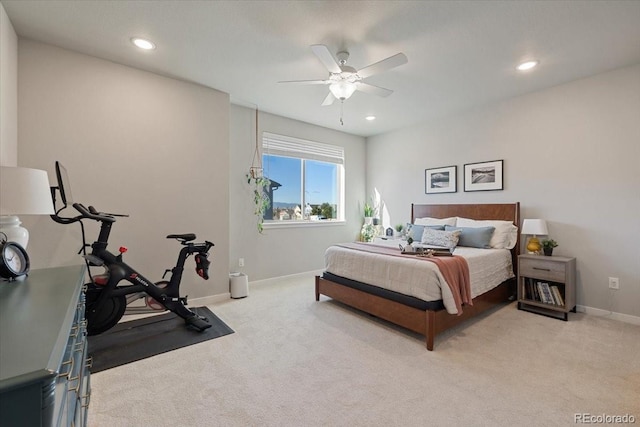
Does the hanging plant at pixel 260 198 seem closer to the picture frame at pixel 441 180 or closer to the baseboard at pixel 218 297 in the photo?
the baseboard at pixel 218 297

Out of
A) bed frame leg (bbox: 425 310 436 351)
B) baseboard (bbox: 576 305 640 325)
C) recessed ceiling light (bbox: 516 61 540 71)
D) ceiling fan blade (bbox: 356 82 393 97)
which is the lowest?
baseboard (bbox: 576 305 640 325)

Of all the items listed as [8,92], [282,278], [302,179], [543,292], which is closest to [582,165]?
[543,292]

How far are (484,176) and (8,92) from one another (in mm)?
5186

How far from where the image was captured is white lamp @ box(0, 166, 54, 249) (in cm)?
154

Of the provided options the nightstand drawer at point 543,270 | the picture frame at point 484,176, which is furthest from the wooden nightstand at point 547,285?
the picture frame at point 484,176

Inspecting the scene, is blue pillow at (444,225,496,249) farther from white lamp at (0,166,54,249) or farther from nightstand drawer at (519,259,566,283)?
white lamp at (0,166,54,249)

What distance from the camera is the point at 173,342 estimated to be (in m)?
2.54

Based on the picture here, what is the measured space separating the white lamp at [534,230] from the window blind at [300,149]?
316 cm

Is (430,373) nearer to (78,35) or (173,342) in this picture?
(173,342)

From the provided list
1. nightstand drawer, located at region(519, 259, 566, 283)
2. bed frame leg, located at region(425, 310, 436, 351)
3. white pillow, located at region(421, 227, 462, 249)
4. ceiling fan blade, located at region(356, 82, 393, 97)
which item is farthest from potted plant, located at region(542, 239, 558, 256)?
ceiling fan blade, located at region(356, 82, 393, 97)

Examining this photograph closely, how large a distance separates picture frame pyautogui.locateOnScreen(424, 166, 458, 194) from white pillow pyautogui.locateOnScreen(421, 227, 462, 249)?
102 cm

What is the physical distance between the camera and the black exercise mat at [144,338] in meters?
2.28

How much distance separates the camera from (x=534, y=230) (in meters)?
3.41

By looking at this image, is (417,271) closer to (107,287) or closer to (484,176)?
(484,176)
